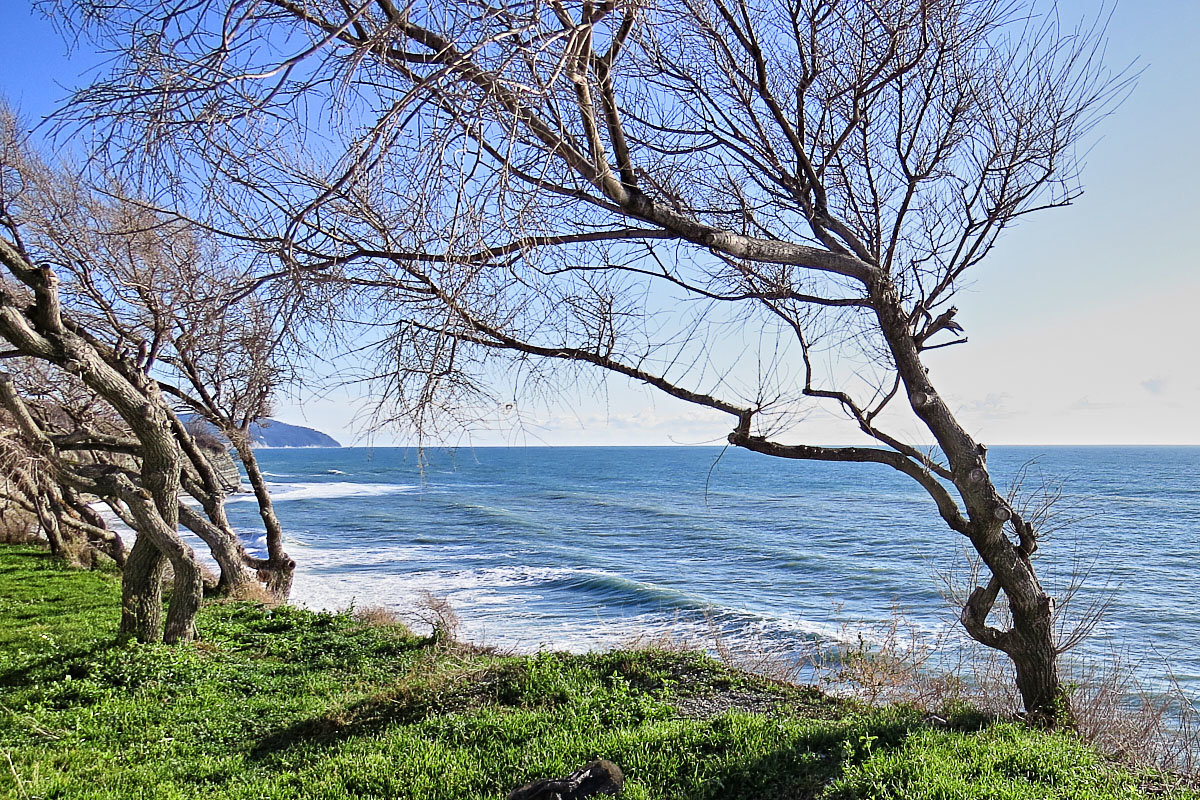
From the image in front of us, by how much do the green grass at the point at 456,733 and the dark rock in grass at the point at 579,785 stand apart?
0.45 ft

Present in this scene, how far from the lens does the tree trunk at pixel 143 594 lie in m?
8.88

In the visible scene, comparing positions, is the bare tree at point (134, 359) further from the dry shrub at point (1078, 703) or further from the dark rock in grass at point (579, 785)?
the dry shrub at point (1078, 703)

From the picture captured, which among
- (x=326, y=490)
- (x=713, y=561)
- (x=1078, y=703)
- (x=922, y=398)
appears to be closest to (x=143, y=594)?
(x=922, y=398)

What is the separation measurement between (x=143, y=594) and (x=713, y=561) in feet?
69.5

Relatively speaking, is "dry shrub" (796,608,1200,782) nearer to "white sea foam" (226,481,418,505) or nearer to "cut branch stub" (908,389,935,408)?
"cut branch stub" (908,389,935,408)

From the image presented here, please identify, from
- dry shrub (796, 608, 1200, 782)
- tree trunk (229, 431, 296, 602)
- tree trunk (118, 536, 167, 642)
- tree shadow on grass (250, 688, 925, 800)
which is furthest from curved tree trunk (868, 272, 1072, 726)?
tree trunk (229, 431, 296, 602)

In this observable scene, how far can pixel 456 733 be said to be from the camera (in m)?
6.20

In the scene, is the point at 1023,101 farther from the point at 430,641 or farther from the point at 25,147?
the point at 25,147

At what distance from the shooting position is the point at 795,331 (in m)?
7.66

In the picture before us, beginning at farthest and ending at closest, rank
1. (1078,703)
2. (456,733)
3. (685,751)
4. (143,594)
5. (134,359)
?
1. (134,359)
2. (143,594)
3. (1078,703)
4. (456,733)
5. (685,751)

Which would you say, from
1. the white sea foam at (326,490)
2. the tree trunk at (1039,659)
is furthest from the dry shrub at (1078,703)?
the white sea foam at (326,490)

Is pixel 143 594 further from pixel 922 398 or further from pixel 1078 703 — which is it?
pixel 1078 703

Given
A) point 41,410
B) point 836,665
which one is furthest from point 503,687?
point 41,410

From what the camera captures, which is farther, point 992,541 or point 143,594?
point 143,594
